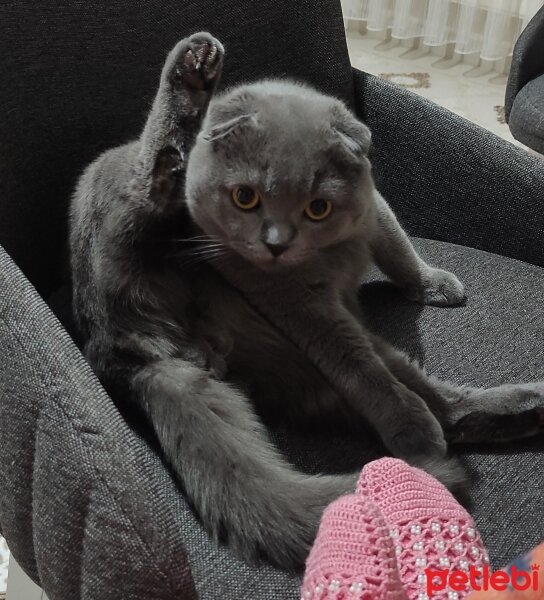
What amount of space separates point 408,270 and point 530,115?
2.71 feet

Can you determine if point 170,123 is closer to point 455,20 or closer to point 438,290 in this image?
point 438,290

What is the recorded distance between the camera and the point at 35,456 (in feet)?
2.72

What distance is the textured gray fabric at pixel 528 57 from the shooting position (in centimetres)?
187

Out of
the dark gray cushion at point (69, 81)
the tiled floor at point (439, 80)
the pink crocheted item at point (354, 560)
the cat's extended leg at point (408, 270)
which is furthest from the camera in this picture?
the tiled floor at point (439, 80)

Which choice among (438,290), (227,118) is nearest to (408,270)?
(438,290)

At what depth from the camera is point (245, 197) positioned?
99cm

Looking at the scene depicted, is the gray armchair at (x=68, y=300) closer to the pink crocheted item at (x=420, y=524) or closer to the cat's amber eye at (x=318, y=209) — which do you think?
the pink crocheted item at (x=420, y=524)

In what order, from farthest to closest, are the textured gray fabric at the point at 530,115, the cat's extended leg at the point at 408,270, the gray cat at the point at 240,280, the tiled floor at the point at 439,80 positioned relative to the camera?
1. the tiled floor at the point at 439,80
2. the textured gray fabric at the point at 530,115
3. the cat's extended leg at the point at 408,270
4. the gray cat at the point at 240,280

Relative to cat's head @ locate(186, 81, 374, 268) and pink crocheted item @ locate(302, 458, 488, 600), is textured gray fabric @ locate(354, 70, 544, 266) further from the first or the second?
pink crocheted item @ locate(302, 458, 488, 600)

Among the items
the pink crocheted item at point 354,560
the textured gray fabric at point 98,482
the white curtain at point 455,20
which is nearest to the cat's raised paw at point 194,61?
the textured gray fabric at point 98,482

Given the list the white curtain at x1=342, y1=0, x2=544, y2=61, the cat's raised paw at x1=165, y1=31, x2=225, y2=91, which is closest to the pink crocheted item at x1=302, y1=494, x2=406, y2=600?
the cat's raised paw at x1=165, y1=31, x2=225, y2=91

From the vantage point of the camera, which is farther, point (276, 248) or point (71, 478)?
point (276, 248)

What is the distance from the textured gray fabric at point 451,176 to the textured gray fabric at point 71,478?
78 centimetres

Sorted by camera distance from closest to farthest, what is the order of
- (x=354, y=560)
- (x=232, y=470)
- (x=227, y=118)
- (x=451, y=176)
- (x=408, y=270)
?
(x=354, y=560)
(x=232, y=470)
(x=227, y=118)
(x=408, y=270)
(x=451, y=176)
